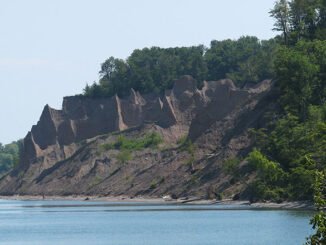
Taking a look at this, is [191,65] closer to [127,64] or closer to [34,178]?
[127,64]

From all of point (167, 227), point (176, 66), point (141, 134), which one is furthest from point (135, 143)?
point (167, 227)

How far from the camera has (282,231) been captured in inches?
2591

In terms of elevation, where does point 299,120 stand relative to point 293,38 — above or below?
below

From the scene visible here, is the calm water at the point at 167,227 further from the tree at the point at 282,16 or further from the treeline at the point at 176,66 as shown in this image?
the treeline at the point at 176,66

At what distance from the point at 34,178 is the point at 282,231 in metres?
114

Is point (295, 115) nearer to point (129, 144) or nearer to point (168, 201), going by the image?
point (168, 201)

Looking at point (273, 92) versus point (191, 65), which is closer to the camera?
point (273, 92)

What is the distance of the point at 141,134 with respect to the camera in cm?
16088

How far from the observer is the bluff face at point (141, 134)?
124 metres

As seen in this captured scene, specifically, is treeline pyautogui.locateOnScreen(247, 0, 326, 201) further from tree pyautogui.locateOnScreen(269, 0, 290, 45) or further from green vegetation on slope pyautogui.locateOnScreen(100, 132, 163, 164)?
green vegetation on slope pyautogui.locateOnScreen(100, 132, 163, 164)

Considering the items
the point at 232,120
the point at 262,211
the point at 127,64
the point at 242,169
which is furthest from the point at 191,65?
the point at 262,211

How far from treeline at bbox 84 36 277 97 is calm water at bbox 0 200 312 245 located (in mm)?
80466

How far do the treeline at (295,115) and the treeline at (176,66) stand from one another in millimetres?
43037

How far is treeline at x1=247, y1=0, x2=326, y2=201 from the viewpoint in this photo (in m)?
93.4
